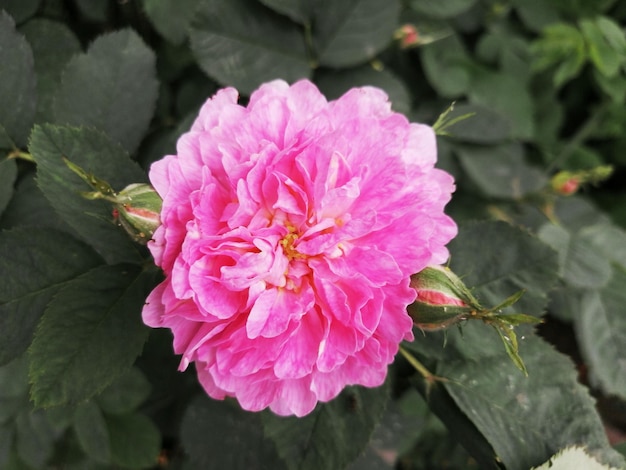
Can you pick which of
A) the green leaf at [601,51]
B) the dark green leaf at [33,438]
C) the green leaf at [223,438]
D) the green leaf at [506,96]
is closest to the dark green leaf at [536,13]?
the green leaf at [506,96]

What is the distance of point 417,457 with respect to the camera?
1.59 metres

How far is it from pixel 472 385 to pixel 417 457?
922 millimetres

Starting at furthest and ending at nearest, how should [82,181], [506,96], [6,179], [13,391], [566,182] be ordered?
[506,96] < [566,182] < [13,391] < [6,179] < [82,181]

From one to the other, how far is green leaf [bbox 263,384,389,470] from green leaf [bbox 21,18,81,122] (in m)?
0.69

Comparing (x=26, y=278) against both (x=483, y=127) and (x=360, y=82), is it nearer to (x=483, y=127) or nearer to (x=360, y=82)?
(x=360, y=82)

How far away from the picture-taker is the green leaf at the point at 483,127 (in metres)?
1.27

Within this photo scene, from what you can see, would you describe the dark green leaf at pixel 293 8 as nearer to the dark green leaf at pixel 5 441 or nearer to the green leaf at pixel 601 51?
the green leaf at pixel 601 51

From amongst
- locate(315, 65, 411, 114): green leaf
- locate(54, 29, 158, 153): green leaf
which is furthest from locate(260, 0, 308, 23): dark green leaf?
locate(54, 29, 158, 153): green leaf

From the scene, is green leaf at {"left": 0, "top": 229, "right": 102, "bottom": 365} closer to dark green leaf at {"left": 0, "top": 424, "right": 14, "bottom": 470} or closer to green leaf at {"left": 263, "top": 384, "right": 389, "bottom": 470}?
green leaf at {"left": 263, "top": 384, "right": 389, "bottom": 470}

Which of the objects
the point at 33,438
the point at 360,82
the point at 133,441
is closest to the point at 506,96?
the point at 360,82

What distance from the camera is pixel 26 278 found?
69 cm

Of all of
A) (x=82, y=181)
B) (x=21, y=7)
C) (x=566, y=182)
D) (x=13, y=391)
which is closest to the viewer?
(x=82, y=181)

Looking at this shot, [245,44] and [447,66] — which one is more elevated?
[245,44]

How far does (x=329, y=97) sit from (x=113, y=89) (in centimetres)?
41
